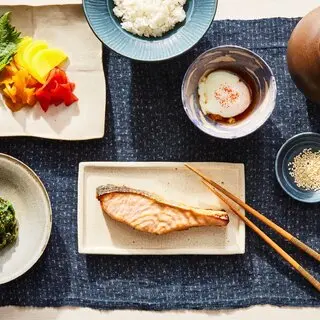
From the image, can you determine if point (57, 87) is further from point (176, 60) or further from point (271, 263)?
point (271, 263)

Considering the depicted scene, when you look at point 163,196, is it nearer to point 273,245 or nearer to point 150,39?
point 273,245

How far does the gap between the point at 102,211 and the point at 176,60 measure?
49 cm

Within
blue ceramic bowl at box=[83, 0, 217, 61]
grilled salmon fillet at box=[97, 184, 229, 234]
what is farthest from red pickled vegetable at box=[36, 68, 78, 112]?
grilled salmon fillet at box=[97, 184, 229, 234]

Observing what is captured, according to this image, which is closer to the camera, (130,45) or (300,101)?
(130,45)

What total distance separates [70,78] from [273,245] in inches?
29.6

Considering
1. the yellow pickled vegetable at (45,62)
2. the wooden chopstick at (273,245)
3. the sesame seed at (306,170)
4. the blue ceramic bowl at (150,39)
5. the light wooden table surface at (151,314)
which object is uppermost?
the blue ceramic bowl at (150,39)

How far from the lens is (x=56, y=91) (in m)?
1.79

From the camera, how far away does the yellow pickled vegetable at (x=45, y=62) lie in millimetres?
1793

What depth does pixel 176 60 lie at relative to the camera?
1.88m

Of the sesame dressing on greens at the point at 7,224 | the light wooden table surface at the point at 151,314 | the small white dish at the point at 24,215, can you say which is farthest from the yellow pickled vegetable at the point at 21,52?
the sesame dressing on greens at the point at 7,224

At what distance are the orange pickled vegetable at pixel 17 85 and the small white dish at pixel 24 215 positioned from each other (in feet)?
0.56

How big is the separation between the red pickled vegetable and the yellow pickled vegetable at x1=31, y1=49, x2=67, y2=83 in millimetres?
16

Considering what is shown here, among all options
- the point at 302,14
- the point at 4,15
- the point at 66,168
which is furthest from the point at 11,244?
the point at 302,14

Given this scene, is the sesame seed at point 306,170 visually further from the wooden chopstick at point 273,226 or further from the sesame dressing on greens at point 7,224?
the sesame dressing on greens at point 7,224
